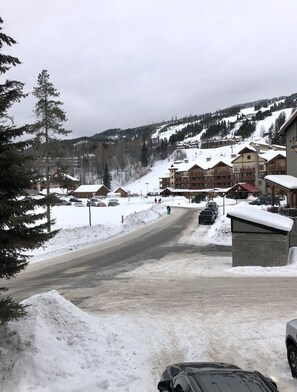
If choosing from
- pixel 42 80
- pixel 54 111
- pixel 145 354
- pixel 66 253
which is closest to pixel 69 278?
pixel 66 253

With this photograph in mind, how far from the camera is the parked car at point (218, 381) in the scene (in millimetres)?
4469

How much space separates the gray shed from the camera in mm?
19078

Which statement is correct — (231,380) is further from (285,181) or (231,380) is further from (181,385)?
(285,181)

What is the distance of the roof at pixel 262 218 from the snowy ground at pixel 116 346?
789 cm

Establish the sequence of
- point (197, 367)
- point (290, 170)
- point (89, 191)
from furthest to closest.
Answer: point (89, 191)
point (290, 170)
point (197, 367)

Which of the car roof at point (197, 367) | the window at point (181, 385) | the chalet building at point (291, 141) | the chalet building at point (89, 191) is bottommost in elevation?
the chalet building at point (89, 191)

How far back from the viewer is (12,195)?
27.3 feet

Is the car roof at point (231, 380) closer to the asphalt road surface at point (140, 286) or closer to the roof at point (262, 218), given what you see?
the asphalt road surface at point (140, 286)

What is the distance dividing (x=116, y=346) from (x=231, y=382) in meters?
4.59

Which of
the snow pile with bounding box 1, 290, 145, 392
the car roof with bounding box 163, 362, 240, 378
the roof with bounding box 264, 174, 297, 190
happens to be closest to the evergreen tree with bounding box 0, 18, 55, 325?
the snow pile with bounding box 1, 290, 145, 392

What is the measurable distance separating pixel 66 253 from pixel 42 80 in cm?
1689

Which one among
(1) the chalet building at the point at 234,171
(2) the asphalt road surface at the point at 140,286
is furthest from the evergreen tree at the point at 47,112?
(1) the chalet building at the point at 234,171

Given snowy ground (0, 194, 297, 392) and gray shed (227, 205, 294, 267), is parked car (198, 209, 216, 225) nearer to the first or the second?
gray shed (227, 205, 294, 267)

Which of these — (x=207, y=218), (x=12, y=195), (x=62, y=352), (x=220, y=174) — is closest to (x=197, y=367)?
(x=62, y=352)
